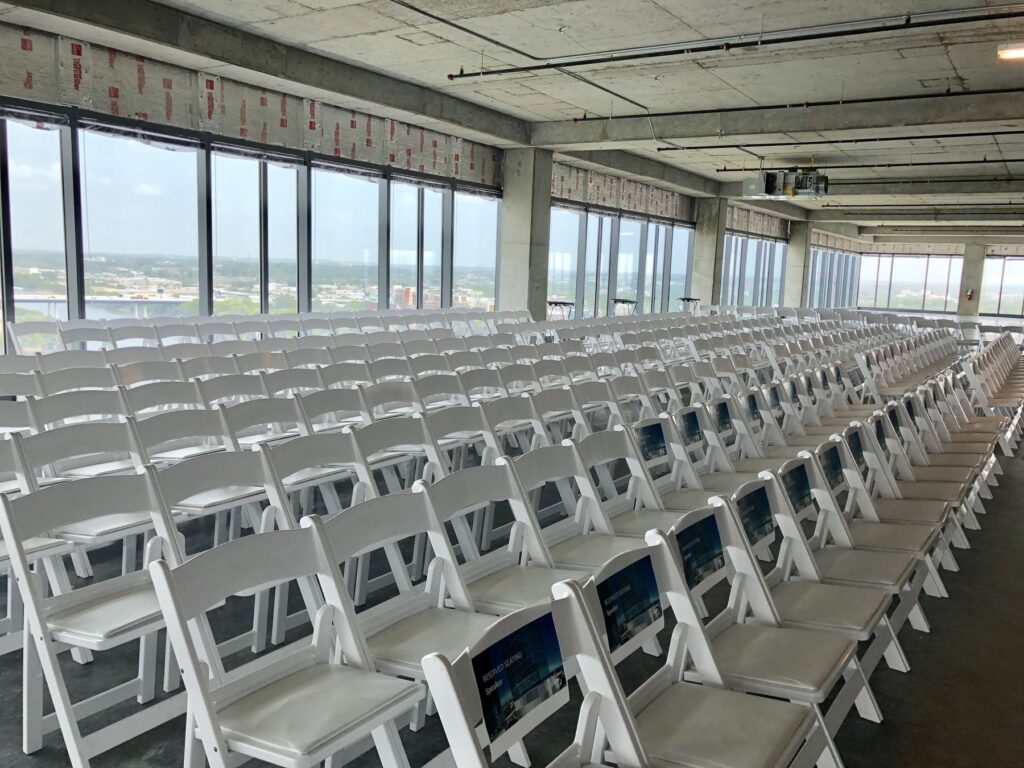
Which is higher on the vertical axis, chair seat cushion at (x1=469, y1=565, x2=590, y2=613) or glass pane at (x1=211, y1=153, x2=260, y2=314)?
glass pane at (x1=211, y1=153, x2=260, y2=314)

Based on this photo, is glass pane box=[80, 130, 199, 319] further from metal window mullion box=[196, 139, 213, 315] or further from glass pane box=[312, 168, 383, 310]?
glass pane box=[312, 168, 383, 310]

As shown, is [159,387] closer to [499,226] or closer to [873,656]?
[873,656]

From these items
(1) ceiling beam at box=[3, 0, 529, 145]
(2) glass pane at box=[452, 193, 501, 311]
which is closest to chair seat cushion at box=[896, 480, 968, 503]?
(1) ceiling beam at box=[3, 0, 529, 145]

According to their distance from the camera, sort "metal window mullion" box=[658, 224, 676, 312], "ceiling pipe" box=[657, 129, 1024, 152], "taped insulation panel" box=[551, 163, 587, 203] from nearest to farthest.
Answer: "ceiling pipe" box=[657, 129, 1024, 152] < "taped insulation panel" box=[551, 163, 587, 203] < "metal window mullion" box=[658, 224, 676, 312]

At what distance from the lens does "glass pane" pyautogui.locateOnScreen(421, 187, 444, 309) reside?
12766 millimetres

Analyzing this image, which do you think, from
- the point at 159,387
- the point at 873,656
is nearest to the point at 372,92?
the point at 159,387

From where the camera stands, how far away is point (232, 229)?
9.74 meters

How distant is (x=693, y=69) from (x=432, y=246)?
5.44 m

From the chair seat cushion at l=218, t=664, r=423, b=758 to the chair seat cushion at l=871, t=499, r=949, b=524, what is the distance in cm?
278

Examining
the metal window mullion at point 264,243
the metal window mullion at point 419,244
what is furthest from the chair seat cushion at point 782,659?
the metal window mullion at point 419,244

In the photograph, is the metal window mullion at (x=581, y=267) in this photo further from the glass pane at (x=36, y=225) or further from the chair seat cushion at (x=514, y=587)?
the chair seat cushion at (x=514, y=587)

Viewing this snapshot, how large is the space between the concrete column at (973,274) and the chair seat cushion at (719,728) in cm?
3205

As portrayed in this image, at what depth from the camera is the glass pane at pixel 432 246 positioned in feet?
41.9

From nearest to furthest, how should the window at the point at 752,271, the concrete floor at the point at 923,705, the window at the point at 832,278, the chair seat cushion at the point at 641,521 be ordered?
the concrete floor at the point at 923,705, the chair seat cushion at the point at 641,521, the window at the point at 752,271, the window at the point at 832,278
